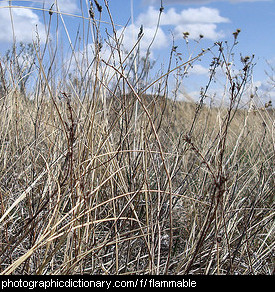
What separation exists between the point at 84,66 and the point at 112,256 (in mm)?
927

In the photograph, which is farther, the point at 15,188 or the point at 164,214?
the point at 15,188

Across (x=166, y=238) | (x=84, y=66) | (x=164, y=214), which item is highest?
(x=84, y=66)
